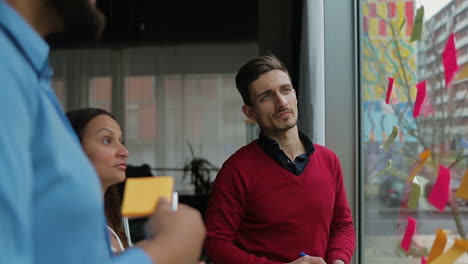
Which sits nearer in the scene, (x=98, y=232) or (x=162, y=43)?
(x=98, y=232)

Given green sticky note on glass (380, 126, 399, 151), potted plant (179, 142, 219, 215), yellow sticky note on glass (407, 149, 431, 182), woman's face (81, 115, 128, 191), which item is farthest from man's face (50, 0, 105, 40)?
potted plant (179, 142, 219, 215)

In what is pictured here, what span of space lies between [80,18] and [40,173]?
0.64 ft

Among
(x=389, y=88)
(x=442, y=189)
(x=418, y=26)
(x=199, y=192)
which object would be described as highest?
(x=418, y=26)

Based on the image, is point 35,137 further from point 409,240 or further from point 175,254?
point 409,240

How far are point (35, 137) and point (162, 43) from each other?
8.83 meters

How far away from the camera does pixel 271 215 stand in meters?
1.57

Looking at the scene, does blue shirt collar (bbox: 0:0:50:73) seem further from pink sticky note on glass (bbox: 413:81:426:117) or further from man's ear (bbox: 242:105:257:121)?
man's ear (bbox: 242:105:257:121)

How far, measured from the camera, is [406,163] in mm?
1658

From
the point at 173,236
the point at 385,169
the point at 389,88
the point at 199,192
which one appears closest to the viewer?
the point at 173,236

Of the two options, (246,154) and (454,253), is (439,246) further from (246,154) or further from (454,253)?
(246,154)

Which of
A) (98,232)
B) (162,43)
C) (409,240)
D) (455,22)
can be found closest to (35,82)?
(98,232)

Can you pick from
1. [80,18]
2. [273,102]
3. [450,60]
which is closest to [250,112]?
[273,102]

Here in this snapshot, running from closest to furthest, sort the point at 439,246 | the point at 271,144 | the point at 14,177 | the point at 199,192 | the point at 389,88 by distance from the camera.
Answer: the point at 14,177
the point at 439,246
the point at 271,144
the point at 389,88
the point at 199,192

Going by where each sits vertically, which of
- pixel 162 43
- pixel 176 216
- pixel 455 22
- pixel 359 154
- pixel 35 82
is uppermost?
pixel 162 43
